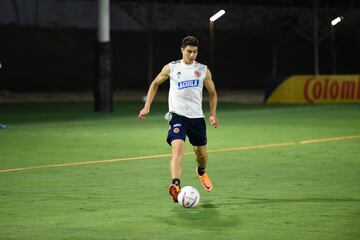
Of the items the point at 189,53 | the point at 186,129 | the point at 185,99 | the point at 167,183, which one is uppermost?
the point at 189,53

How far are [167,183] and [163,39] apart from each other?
32.7m

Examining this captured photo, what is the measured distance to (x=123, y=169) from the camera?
15.7m

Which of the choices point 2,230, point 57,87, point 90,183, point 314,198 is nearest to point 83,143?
point 90,183

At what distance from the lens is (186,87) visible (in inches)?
482

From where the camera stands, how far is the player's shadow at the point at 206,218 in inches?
404

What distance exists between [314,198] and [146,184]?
105 inches

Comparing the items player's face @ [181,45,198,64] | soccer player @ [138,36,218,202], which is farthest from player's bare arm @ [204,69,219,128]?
player's face @ [181,45,198,64]

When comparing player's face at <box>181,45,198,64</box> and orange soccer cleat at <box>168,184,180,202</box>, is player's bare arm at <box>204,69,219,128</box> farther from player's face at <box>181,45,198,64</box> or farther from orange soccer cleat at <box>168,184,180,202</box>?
orange soccer cleat at <box>168,184,180,202</box>

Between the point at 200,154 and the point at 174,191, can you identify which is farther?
→ the point at 200,154

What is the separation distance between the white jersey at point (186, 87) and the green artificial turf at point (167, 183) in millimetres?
1161

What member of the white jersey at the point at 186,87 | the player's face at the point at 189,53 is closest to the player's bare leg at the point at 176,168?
the white jersey at the point at 186,87

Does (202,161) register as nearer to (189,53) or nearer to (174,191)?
(174,191)

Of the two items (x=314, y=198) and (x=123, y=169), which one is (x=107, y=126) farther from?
(x=314, y=198)

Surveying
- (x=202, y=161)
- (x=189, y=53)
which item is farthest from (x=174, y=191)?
(x=189, y=53)
